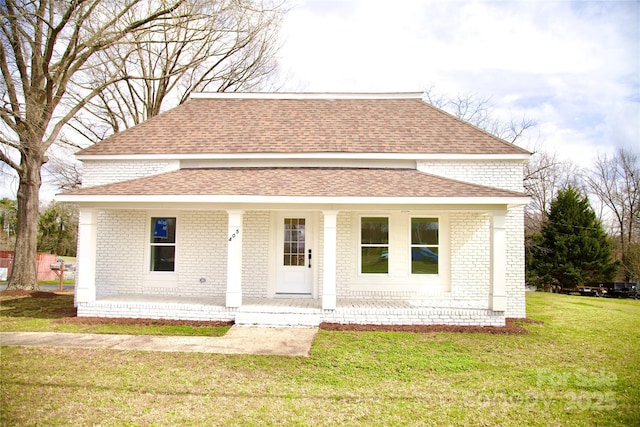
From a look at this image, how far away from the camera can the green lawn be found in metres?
4.96

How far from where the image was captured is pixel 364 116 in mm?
13445

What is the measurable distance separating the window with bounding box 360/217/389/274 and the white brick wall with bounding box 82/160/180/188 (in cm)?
565

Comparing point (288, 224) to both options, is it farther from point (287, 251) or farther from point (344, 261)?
point (344, 261)

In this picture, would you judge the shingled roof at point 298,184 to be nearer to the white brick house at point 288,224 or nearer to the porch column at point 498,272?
the white brick house at point 288,224

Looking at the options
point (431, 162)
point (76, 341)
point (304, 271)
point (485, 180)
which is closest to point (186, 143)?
point (304, 271)

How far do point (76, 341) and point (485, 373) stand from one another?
7450mm

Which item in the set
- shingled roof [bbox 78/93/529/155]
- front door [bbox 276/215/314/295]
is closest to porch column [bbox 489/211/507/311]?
shingled roof [bbox 78/93/529/155]

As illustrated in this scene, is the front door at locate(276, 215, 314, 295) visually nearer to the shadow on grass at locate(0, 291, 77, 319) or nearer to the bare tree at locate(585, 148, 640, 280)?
the shadow on grass at locate(0, 291, 77, 319)

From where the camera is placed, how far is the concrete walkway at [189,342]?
25.1 ft

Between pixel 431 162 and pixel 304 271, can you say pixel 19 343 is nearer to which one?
pixel 304 271

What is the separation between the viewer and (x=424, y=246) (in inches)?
450

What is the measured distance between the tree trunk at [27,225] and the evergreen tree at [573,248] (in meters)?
27.5

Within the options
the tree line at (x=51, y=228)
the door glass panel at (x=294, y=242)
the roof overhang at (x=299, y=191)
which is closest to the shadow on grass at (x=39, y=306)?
the roof overhang at (x=299, y=191)

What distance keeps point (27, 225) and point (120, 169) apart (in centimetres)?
616
